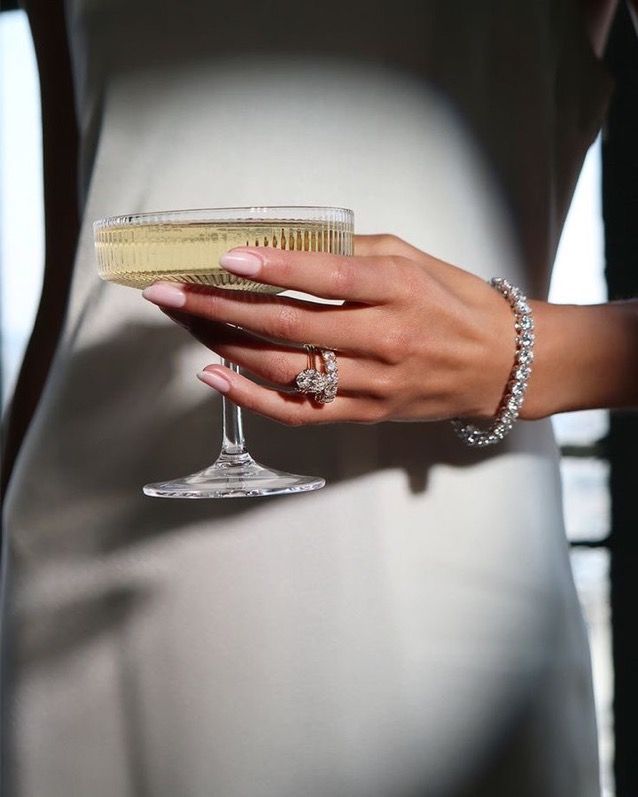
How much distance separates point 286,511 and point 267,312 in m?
0.30

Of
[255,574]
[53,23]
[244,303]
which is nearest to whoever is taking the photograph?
[244,303]

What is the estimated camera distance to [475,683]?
87cm

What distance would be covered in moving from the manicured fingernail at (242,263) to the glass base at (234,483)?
152 mm

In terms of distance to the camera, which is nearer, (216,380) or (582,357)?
(216,380)

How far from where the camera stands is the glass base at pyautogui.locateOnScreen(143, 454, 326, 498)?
0.63 meters

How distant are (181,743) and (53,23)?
683 mm

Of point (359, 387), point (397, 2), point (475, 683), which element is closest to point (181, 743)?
point (475, 683)

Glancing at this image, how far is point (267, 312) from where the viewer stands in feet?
1.93

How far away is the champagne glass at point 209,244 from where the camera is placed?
0.59 metres

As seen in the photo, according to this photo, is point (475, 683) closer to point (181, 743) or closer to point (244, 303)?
point (181, 743)

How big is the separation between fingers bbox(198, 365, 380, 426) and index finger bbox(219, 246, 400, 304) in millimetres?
76

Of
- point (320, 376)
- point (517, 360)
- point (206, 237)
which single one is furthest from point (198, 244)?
point (517, 360)

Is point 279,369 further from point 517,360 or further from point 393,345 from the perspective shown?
point 517,360

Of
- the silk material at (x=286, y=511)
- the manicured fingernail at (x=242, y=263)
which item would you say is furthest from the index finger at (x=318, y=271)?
the silk material at (x=286, y=511)
